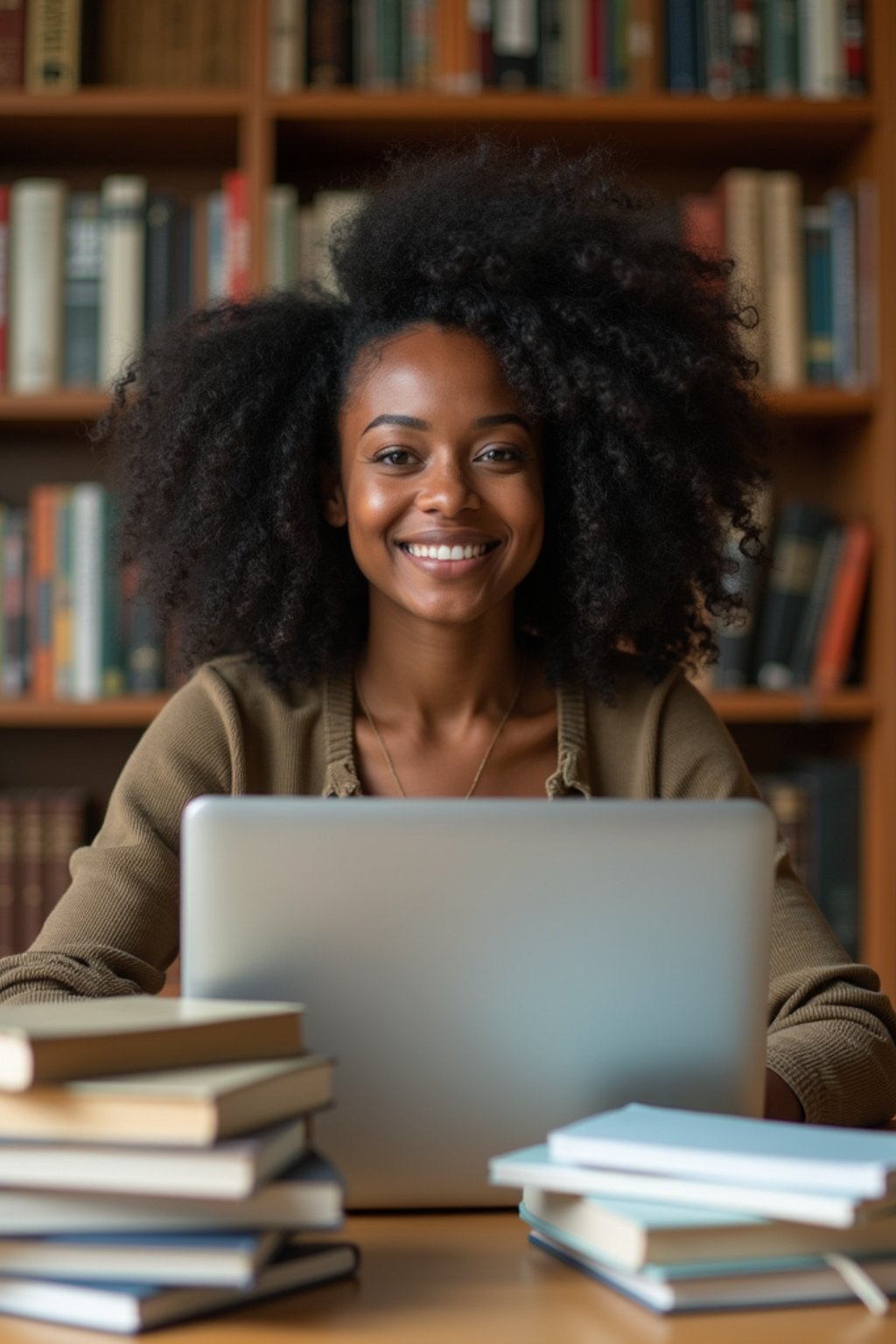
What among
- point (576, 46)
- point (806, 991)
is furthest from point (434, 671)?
point (576, 46)

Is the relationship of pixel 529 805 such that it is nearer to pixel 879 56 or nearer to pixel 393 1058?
pixel 393 1058

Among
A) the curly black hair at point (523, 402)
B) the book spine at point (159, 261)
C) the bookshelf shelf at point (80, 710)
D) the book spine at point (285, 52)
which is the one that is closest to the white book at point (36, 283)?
the book spine at point (159, 261)

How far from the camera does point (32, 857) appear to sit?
7.94ft

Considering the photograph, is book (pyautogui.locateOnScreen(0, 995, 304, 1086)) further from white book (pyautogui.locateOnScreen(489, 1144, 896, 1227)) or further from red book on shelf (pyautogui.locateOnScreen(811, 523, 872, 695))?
red book on shelf (pyautogui.locateOnScreen(811, 523, 872, 695))

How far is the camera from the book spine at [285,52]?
240cm

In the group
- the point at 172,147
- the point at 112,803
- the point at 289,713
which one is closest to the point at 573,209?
the point at 289,713

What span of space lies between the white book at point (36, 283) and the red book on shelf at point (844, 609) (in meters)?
1.20

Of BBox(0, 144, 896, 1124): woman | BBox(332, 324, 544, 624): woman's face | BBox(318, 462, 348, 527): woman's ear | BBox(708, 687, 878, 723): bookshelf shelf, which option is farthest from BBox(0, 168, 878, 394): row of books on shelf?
BBox(332, 324, 544, 624): woman's face

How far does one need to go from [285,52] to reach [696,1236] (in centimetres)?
204

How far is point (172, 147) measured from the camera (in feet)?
8.49

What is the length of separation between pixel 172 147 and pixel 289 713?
1329mm

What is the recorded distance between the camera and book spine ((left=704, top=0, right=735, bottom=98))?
2441mm

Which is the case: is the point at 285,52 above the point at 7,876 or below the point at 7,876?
above

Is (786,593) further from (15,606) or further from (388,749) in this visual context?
(15,606)
